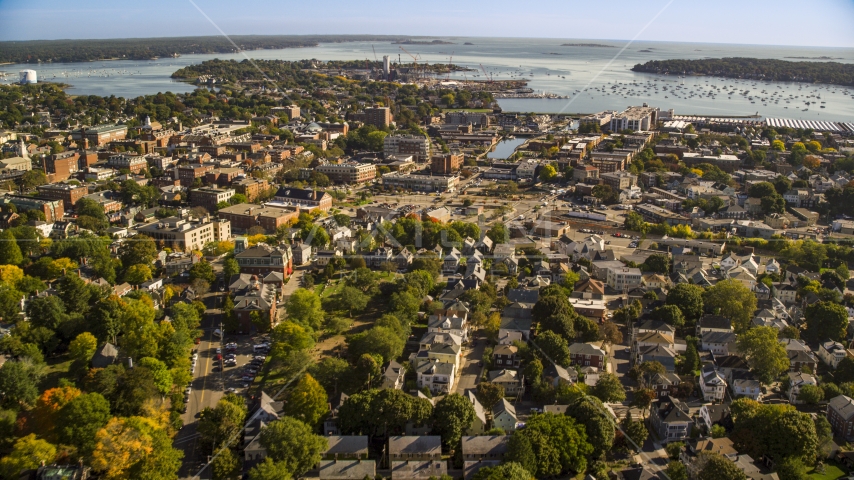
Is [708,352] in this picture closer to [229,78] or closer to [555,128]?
[555,128]

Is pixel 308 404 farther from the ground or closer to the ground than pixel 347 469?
farther from the ground

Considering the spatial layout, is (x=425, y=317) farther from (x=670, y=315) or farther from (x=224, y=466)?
(x=224, y=466)

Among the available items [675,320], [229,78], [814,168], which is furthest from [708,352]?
[229,78]

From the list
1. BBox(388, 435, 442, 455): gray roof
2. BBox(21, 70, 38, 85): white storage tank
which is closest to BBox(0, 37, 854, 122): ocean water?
BBox(21, 70, 38, 85): white storage tank

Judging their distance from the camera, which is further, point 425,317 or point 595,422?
point 425,317

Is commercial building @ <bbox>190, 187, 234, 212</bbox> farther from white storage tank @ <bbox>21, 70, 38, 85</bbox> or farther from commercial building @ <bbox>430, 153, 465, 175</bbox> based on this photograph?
white storage tank @ <bbox>21, 70, 38, 85</bbox>

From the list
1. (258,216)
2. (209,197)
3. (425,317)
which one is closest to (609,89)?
(209,197)
